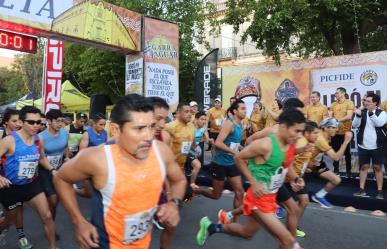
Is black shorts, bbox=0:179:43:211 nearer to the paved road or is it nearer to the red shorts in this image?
the paved road

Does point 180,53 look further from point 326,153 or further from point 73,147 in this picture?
point 326,153

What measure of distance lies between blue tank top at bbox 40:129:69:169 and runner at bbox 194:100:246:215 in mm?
2137

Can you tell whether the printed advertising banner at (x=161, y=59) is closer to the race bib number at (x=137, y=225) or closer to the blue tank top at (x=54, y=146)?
the blue tank top at (x=54, y=146)

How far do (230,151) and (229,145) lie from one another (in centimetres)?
26

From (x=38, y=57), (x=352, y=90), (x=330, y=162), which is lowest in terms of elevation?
(x=330, y=162)

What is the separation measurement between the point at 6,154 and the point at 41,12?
5.05 meters

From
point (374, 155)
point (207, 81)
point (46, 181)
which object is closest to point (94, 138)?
point (46, 181)

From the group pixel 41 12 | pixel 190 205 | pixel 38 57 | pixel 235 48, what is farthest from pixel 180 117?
pixel 38 57

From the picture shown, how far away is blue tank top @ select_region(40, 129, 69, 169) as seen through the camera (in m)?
5.98

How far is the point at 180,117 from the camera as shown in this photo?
623 centimetres

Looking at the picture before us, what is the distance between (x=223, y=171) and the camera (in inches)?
254

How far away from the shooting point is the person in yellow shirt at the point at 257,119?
10.4m

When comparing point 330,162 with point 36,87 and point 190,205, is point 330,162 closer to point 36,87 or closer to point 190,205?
point 190,205

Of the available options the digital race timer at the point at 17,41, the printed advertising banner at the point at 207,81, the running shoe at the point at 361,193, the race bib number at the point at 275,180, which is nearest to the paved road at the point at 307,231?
the running shoe at the point at 361,193
